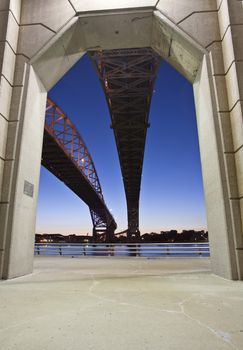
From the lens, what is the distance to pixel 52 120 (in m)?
34.9

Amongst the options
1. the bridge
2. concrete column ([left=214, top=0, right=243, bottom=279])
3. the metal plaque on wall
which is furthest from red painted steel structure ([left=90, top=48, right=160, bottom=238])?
the metal plaque on wall

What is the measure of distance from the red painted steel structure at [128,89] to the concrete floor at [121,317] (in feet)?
60.0

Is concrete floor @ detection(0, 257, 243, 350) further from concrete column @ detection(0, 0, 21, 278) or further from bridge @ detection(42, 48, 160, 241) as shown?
bridge @ detection(42, 48, 160, 241)

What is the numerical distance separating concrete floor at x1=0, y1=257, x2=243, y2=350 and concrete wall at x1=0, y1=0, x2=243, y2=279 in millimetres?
1587

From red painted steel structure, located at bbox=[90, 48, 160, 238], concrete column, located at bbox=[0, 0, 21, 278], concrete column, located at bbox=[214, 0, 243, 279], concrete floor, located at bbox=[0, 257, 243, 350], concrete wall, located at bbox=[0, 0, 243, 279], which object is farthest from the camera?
red painted steel structure, located at bbox=[90, 48, 160, 238]

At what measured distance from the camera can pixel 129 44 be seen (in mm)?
7566

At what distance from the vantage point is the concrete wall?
17.4ft

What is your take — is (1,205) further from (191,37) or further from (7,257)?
(191,37)

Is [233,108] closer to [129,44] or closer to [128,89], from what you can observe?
[129,44]

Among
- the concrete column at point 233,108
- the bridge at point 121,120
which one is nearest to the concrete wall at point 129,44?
the concrete column at point 233,108

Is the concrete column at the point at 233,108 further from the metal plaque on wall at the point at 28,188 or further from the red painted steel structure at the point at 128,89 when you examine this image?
the red painted steel structure at the point at 128,89

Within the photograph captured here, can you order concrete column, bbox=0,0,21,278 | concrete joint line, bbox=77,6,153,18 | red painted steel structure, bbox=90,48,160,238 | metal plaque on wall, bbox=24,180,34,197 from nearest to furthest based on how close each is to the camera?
concrete column, bbox=0,0,21,278 < metal plaque on wall, bbox=24,180,34,197 < concrete joint line, bbox=77,6,153,18 < red painted steel structure, bbox=90,48,160,238

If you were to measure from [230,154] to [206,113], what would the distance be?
139 centimetres

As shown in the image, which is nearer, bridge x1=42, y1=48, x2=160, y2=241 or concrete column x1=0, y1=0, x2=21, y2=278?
concrete column x1=0, y1=0, x2=21, y2=278
